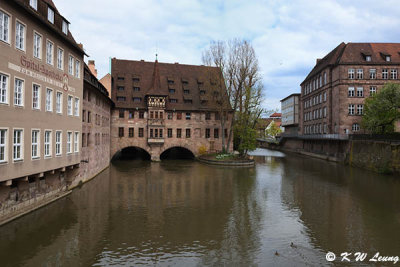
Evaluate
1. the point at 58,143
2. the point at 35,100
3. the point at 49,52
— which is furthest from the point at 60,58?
the point at 58,143

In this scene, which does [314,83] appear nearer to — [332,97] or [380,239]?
[332,97]

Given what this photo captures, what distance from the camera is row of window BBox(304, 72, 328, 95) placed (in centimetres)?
5416

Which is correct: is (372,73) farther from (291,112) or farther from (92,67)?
(92,67)

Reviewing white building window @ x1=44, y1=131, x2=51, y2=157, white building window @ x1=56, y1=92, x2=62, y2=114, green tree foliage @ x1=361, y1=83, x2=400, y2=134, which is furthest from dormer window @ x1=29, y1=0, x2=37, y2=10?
green tree foliage @ x1=361, y1=83, x2=400, y2=134

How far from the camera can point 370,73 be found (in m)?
48.6

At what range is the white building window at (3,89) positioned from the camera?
43.3ft

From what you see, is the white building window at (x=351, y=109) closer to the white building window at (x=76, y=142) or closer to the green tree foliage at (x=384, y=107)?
the green tree foliage at (x=384, y=107)

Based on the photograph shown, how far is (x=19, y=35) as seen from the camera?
14492 millimetres

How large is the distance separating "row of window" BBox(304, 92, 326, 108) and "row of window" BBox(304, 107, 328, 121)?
4.88 ft

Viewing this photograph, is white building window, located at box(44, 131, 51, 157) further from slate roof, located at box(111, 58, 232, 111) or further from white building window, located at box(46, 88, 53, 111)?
slate roof, located at box(111, 58, 232, 111)

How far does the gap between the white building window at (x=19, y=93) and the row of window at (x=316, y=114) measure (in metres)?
49.5

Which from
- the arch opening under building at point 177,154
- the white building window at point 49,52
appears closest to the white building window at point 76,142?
the white building window at point 49,52

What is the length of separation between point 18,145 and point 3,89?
273 cm

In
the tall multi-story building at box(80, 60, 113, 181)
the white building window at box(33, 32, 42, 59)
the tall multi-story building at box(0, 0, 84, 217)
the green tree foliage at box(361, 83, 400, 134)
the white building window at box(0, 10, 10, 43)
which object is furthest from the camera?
the green tree foliage at box(361, 83, 400, 134)
